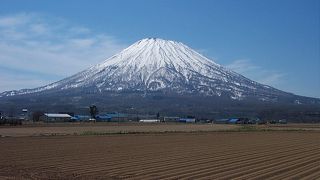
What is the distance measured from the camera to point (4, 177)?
66.0ft

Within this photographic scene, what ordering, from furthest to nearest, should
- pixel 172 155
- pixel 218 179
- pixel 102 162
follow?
pixel 172 155 < pixel 102 162 < pixel 218 179

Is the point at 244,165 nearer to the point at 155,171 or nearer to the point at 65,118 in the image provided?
the point at 155,171

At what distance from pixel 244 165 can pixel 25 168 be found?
403 inches

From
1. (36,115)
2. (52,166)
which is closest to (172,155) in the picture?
(52,166)

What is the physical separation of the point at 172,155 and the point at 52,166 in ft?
28.2

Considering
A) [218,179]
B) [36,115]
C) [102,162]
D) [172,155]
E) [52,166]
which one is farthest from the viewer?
[36,115]

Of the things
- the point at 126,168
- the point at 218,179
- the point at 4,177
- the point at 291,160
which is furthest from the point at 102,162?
the point at 291,160

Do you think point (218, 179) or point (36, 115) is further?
point (36, 115)

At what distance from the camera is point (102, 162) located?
26141mm

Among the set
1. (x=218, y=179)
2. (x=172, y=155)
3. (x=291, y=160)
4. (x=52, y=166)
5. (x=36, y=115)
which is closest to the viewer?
(x=218, y=179)

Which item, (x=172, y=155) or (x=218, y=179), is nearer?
(x=218, y=179)

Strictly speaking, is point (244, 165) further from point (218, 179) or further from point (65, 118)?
point (65, 118)

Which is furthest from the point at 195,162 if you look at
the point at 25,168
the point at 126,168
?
the point at 25,168

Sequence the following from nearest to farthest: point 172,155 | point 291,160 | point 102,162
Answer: point 102,162
point 291,160
point 172,155
